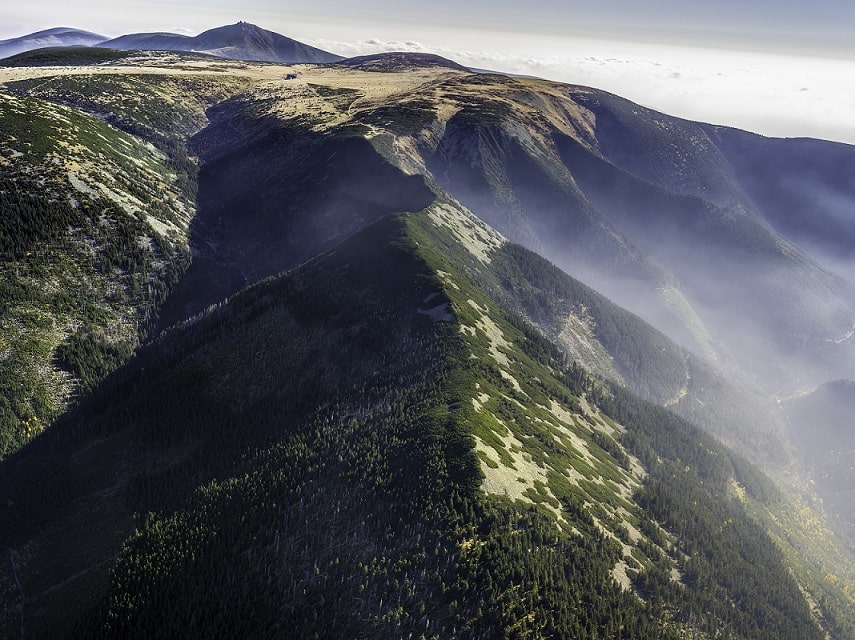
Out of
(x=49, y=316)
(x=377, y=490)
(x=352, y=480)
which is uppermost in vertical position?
(x=377, y=490)

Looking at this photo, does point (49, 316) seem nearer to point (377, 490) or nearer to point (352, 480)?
point (352, 480)

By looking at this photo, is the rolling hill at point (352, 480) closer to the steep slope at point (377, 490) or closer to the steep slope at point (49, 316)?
the steep slope at point (377, 490)

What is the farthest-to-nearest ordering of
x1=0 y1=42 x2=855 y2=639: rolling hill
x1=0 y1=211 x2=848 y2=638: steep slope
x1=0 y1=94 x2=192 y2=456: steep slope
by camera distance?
x1=0 y1=94 x2=192 y2=456: steep slope < x1=0 y1=42 x2=855 y2=639: rolling hill < x1=0 y1=211 x2=848 y2=638: steep slope

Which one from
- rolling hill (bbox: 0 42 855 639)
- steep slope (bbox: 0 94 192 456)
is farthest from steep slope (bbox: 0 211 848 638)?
steep slope (bbox: 0 94 192 456)

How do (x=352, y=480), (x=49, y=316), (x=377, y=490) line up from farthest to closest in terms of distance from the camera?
(x=49, y=316) < (x=352, y=480) < (x=377, y=490)

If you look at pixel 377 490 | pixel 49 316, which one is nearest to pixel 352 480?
pixel 377 490

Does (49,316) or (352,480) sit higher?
(352,480)

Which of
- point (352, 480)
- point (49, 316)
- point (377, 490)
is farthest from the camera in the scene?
point (49, 316)

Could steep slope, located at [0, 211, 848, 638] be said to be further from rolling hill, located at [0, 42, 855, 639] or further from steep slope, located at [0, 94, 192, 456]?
steep slope, located at [0, 94, 192, 456]

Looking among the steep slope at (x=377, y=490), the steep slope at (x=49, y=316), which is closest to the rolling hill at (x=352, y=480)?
the steep slope at (x=377, y=490)
